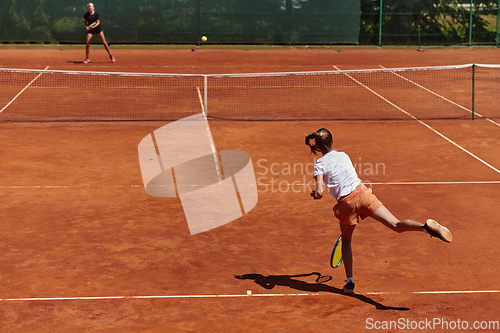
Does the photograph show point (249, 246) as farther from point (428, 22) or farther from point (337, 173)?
point (428, 22)

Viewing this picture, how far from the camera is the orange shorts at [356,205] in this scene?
6.08 m

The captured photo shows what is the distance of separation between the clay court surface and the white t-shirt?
3.80 ft

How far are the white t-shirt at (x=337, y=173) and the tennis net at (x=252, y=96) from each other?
389 inches

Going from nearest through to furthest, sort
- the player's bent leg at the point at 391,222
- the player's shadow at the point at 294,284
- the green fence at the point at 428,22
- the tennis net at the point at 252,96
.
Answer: the player's bent leg at the point at 391,222 < the player's shadow at the point at 294,284 < the tennis net at the point at 252,96 < the green fence at the point at 428,22

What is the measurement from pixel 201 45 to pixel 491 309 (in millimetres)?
24820

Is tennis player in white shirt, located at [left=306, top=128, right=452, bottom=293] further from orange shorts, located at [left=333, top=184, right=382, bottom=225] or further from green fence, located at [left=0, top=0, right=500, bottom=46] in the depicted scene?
green fence, located at [left=0, top=0, right=500, bottom=46]

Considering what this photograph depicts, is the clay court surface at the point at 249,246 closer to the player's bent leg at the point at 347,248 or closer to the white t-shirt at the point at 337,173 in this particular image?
the player's bent leg at the point at 347,248

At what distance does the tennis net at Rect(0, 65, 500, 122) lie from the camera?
16219 mm

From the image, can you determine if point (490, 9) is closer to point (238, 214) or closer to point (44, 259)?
point (238, 214)

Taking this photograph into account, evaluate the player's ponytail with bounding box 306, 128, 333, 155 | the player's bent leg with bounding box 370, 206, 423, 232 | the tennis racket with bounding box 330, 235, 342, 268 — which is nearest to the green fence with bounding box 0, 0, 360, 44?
the tennis racket with bounding box 330, 235, 342, 268

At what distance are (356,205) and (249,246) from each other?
2.08 m

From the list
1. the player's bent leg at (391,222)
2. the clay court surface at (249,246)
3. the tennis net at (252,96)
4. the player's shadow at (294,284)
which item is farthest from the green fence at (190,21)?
the player's bent leg at (391,222)

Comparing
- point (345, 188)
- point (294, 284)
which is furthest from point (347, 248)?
point (294, 284)

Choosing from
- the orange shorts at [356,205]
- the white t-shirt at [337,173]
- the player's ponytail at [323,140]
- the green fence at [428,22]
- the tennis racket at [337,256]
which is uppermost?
the green fence at [428,22]
